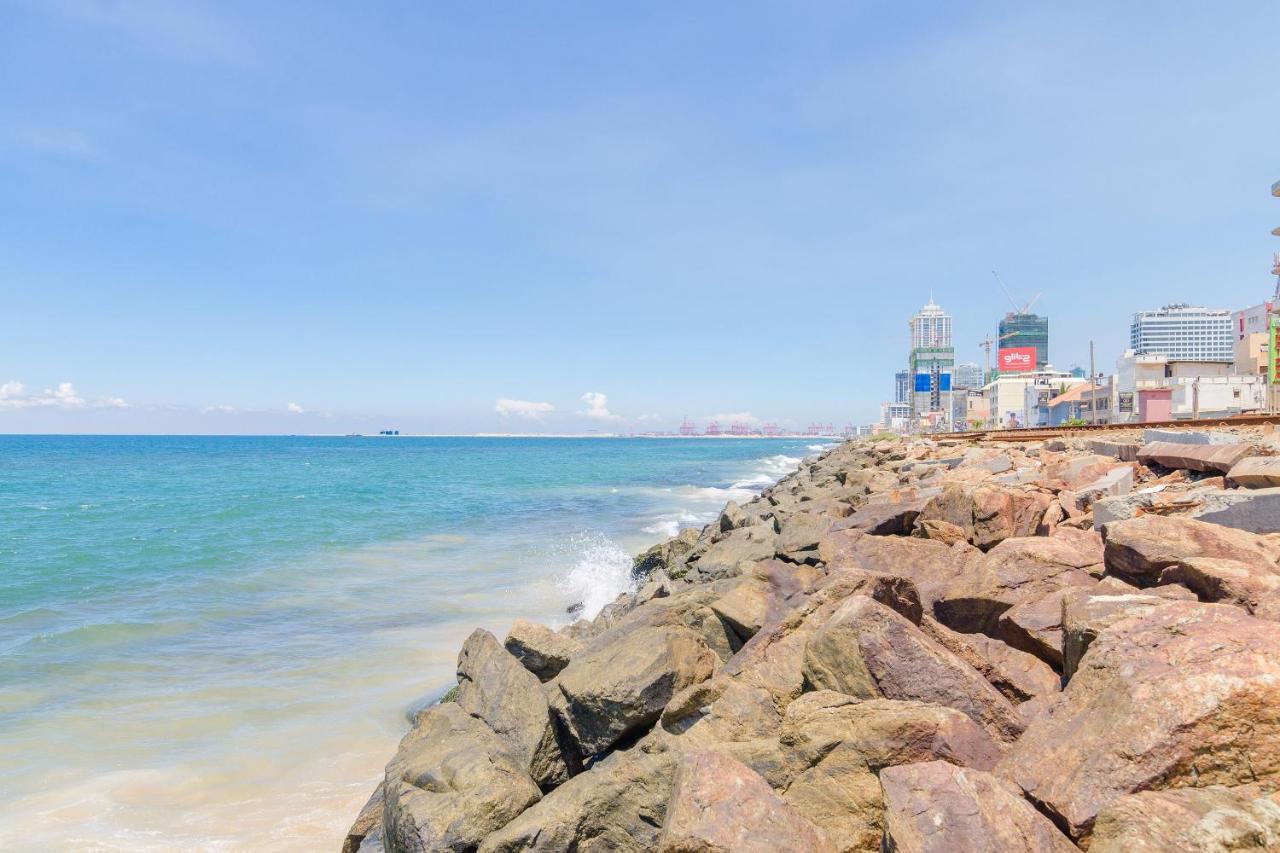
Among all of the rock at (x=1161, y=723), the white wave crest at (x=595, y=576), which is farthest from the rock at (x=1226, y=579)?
the white wave crest at (x=595, y=576)

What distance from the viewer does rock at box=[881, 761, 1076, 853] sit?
9.02 ft

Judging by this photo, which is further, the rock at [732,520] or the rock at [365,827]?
the rock at [732,520]

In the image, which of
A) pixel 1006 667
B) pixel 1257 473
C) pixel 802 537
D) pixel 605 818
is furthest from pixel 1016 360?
pixel 605 818

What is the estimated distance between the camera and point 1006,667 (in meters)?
4.57

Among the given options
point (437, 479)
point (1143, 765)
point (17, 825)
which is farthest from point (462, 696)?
point (437, 479)

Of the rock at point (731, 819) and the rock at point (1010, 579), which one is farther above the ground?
the rock at point (1010, 579)

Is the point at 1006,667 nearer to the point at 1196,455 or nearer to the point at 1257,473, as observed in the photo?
the point at 1257,473

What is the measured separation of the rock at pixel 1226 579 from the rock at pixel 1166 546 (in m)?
0.12

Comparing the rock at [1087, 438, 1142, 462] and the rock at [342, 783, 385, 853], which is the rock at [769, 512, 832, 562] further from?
the rock at [1087, 438, 1142, 462]

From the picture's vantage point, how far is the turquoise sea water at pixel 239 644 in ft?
22.3

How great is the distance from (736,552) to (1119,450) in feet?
23.6

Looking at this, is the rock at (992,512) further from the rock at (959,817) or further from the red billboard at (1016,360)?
the red billboard at (1016,360)

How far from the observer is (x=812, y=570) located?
7.98 metres

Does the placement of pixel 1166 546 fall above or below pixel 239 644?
above
